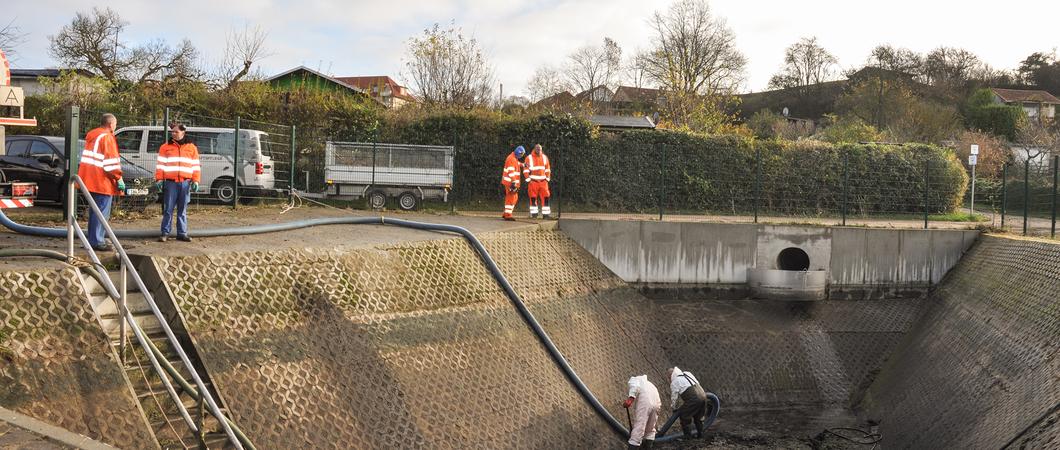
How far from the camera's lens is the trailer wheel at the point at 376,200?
61.3 feet

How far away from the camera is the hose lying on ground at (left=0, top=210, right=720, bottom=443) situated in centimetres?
979

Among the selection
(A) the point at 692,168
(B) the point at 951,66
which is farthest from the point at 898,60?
(A) the point at 692,168

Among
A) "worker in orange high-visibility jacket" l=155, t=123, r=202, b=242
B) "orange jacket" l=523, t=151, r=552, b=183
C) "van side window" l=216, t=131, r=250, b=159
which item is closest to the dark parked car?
"van side window" l=216, t=131, r=250, b=159

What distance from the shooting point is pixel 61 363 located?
6.42 meters

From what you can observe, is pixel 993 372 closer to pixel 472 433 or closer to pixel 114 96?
pixel 472 433

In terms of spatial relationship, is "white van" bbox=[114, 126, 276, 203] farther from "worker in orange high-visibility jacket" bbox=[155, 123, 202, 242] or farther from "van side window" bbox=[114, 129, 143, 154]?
"worker in orange high-visibility jacket" bbox=[155, 123, 202, 242]

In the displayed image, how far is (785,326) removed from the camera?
1528 centimetres

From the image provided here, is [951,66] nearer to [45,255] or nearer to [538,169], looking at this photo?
[538,169]

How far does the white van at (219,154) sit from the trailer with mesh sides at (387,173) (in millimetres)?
1880

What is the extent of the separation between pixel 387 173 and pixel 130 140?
18.2ft

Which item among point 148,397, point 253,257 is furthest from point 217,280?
point 148,397

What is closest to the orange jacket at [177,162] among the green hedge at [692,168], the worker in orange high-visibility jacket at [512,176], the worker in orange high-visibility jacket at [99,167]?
the worker in orange high-visibility jacket at [99,167]

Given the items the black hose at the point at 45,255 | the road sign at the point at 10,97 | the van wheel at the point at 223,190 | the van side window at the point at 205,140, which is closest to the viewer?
the black hose at the point at 45,255

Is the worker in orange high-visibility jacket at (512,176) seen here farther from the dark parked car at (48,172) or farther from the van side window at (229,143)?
the dark parked car at (48,172)
